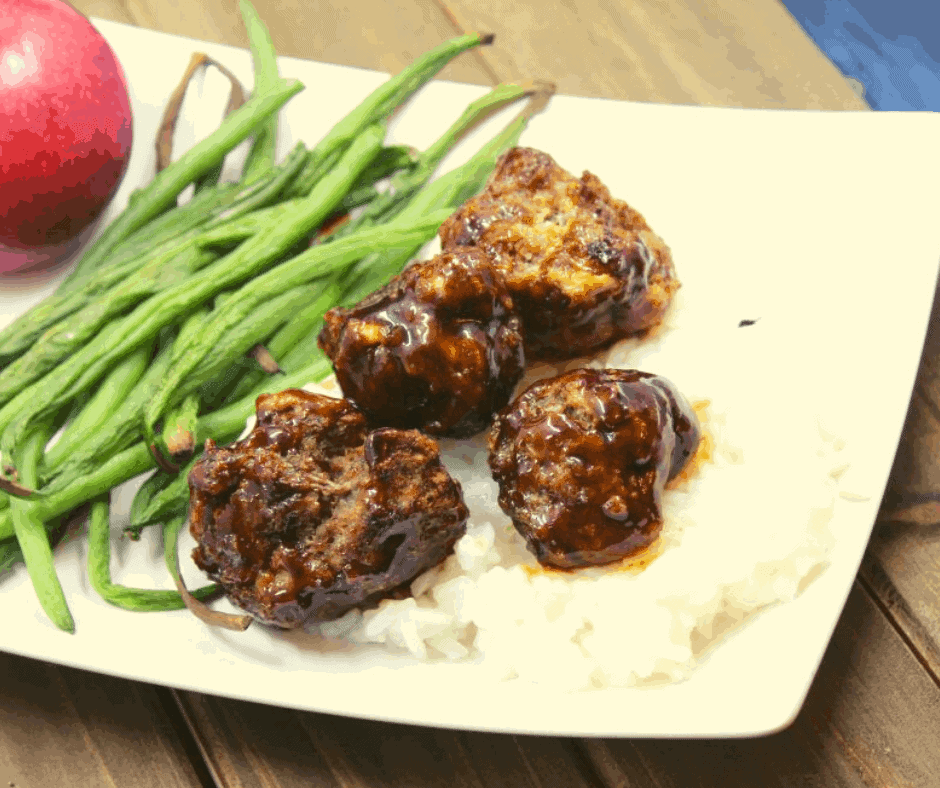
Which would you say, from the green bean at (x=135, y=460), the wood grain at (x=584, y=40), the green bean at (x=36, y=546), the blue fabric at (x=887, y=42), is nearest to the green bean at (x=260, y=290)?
the green bean at (x=135, y=460)

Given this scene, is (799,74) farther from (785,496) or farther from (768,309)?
(785,496)

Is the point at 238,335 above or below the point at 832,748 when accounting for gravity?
above

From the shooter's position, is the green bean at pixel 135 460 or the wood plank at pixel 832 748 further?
the green bean at pixel 135 460

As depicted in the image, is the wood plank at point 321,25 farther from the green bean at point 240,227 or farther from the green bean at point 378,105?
the green bean at point 240,227

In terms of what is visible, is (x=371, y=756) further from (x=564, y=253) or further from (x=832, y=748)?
(x=564, y=253)

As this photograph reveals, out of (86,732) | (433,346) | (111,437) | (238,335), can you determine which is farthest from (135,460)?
(433,346)

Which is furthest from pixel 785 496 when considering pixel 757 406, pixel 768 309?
pixel 768 309

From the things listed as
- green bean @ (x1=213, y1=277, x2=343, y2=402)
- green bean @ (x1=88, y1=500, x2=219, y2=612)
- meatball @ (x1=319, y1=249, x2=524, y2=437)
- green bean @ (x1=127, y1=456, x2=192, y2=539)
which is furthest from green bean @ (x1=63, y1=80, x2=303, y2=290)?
meatball @ (x1=319, y1=249, x2=524, y2=437)
